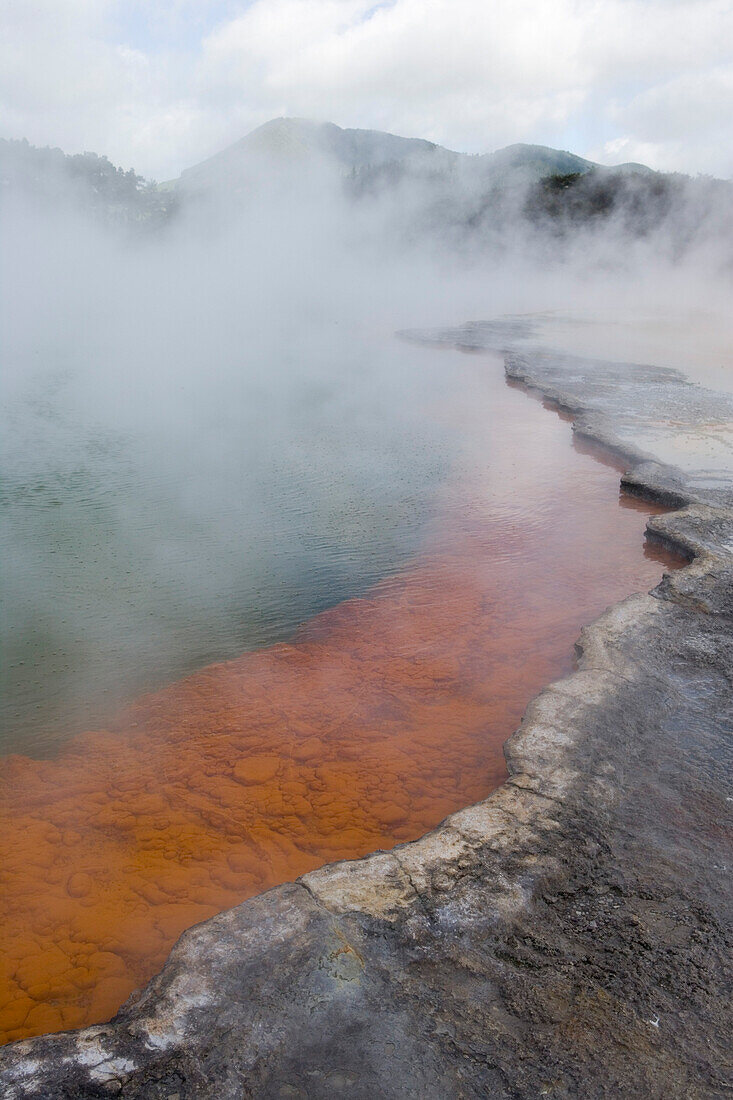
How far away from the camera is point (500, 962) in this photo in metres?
1.43

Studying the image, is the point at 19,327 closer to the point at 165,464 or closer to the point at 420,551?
the point at 165,464

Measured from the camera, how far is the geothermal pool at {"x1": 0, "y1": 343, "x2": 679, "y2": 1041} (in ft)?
6.40

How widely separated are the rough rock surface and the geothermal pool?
14.7 inches

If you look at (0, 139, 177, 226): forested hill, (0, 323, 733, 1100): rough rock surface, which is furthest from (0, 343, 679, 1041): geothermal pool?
(0, 139, 177, 226): forested hill

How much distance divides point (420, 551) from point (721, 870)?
239cm

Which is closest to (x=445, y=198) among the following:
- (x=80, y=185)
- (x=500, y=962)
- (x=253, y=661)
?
(x=80, y=185)

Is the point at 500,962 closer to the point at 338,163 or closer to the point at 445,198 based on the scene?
the point at 445,198

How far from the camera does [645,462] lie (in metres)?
4.74

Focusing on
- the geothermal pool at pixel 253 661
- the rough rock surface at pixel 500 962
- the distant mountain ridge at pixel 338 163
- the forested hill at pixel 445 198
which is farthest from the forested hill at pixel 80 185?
the rough rock surface at pixel 500 962

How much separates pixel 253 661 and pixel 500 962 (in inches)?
67.4

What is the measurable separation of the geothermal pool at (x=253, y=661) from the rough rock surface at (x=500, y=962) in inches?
14.7

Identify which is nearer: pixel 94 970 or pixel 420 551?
pixel 94 970

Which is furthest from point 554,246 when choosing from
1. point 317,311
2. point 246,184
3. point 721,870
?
point 721,870

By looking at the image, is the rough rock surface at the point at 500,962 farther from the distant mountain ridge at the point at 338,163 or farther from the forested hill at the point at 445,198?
the distant mountain ridge at the point at 338,163
